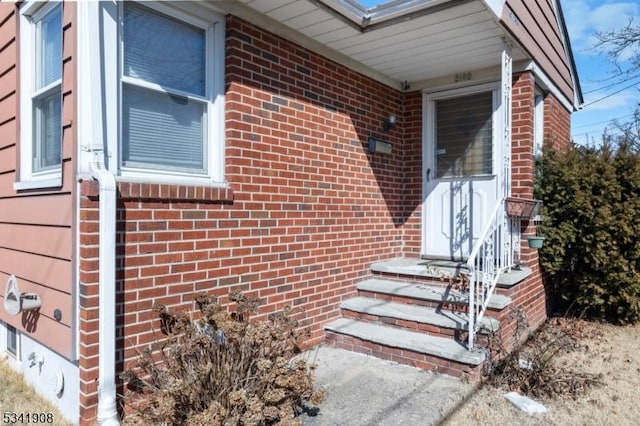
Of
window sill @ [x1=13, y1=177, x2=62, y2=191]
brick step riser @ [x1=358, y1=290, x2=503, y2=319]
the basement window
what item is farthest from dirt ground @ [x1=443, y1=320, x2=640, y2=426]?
the basement window

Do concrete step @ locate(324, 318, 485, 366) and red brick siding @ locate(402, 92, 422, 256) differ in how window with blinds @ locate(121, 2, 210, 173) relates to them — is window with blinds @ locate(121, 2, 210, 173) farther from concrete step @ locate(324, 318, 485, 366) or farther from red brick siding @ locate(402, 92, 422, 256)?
red brick siding @ locate(402, 92, 422, 256)

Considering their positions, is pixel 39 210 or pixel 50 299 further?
pixel 39 210

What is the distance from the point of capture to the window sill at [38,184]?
2.89 meters

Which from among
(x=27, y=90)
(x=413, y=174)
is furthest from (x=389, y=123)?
(x=27, y=90)

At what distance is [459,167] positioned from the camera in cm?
534

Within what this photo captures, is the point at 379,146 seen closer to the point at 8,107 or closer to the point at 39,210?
the point at 39,210

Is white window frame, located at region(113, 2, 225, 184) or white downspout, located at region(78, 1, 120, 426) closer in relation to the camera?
white downspout, located at region(78, 1, 120, 426)

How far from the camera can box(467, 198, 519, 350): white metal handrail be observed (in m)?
3.48

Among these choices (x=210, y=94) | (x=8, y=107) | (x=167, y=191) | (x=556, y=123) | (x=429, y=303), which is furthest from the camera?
(x=556, y=123)

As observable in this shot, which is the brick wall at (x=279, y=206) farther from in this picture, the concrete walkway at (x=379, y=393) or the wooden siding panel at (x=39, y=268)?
the concrete walkway at (x=379, y=393)

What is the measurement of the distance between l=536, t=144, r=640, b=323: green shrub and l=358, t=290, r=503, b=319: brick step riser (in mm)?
1828

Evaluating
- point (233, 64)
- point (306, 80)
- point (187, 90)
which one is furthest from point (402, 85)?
point (187, 90)

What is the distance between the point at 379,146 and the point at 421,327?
2229mm

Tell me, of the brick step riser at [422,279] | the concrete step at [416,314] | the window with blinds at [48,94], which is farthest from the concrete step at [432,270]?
the window with blinds at [48,94]
